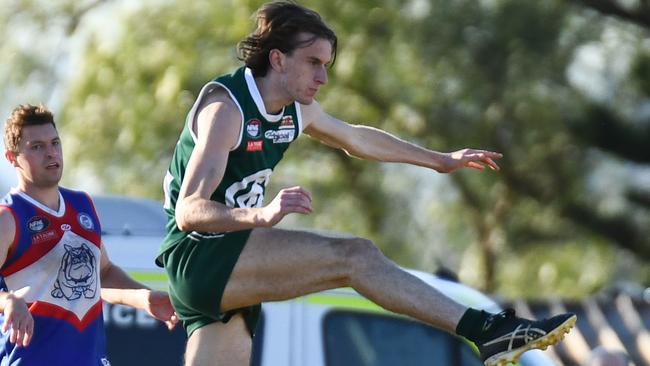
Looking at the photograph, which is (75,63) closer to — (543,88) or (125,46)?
(125,46)

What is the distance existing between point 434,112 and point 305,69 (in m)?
11.4

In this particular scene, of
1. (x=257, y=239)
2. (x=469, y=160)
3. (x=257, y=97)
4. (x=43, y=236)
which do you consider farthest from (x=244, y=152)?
(x=469, y=160)

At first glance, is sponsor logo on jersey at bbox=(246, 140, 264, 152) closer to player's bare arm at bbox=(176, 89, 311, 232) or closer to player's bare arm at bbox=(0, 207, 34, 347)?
player's bare arm at bbox=(176, 89, 311, 232)

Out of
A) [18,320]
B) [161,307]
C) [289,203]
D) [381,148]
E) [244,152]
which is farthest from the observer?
[381,148]

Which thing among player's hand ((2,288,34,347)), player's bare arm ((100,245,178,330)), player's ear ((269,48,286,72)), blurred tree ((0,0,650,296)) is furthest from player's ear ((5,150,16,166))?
blurred tree ((0,0,650,296))

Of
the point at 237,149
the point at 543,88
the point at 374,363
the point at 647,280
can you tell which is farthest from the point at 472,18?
the point at 237,149

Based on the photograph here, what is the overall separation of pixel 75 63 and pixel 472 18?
14.0 feet

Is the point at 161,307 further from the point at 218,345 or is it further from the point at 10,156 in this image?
the point at 10,156

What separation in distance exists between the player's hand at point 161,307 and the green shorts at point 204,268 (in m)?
0.28

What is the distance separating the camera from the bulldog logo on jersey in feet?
19.0

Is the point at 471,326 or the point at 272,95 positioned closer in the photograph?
the point at 471,326

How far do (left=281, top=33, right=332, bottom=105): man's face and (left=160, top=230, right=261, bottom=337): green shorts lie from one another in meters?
0.52

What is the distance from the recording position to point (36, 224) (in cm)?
575

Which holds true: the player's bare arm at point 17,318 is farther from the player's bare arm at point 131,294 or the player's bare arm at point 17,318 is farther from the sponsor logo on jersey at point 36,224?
the player's bare arm at point 131,294
